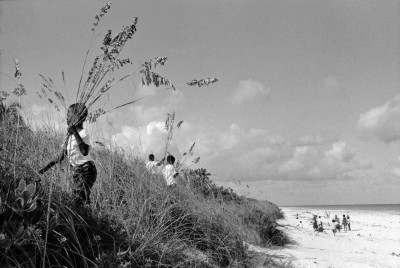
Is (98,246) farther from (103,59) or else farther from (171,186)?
(171,186)

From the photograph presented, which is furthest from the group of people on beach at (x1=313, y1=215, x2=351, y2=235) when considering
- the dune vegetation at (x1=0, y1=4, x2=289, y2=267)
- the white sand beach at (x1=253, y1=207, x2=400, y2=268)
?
the dune vegetation at (x1=0, y1=4, x2=289, y2=267)

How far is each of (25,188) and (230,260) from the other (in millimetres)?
2770

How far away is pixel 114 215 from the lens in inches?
124

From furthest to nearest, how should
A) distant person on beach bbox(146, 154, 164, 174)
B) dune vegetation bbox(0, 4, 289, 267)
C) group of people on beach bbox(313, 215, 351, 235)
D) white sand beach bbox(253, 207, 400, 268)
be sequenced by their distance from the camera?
1. group of people on beach bbox(313, 215, 351, 235)
2. white sand beach bbox(253, 207, 400, 268)
3. distant person on beach bbox(146, 154, 164, 174)
4. dune vegetation bbox(0, 4, 289, 267)

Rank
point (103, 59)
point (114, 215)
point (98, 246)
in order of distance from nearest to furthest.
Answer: point (103, 59) < point (98, 246) < point (114, 215)

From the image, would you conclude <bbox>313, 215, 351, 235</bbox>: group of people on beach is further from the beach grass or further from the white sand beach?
the beach grass

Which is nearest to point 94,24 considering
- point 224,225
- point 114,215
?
point 114,215

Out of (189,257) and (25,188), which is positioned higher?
(25,188)

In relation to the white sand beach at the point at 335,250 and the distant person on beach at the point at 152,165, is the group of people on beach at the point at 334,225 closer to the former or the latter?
the white sand beach at the point at 335,250

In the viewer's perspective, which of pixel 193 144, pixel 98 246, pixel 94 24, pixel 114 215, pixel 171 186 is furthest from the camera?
pixel 171 186

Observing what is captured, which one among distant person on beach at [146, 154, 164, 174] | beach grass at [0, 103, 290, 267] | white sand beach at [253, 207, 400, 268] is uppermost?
distant person on beach at [146, 154, 164, 174]

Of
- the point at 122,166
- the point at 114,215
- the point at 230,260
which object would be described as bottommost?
the point at 230,260

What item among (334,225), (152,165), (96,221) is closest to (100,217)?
(96,221)

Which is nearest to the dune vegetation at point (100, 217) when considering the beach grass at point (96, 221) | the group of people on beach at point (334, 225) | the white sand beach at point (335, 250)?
the beach grass at point (96, 221)
